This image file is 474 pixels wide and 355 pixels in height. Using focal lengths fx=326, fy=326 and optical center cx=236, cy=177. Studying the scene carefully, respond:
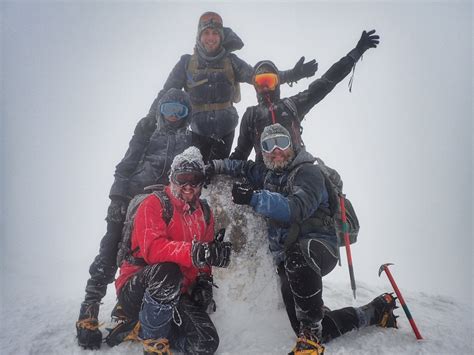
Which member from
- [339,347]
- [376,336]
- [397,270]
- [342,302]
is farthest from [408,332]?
[397,270]

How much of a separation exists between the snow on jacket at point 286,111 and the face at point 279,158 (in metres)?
0.90

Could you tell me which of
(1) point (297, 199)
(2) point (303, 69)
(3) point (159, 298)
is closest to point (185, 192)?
(3) point (159, 298)

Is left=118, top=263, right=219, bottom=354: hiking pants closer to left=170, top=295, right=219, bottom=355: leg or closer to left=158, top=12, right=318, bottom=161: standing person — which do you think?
left=170, top=295, right=219, bottom=355: leg

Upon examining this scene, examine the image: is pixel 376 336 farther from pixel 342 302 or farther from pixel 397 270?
pixel 397 270

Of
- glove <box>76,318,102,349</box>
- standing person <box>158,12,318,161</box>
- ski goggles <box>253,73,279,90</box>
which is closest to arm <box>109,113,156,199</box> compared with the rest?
standing person <box>158,12,318,161</box>

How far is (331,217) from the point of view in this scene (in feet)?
12.9

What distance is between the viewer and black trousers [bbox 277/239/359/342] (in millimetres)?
3418

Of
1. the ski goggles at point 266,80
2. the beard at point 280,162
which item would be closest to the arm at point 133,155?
the beard at point 280,162

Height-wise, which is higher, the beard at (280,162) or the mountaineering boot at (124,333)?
the beard at (280,162)

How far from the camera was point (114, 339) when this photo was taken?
3676 mm

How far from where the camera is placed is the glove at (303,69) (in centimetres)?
600

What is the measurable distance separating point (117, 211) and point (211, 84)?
2799 millimetres

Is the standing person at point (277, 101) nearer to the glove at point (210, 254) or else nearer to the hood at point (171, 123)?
the hood at point (171, 123)

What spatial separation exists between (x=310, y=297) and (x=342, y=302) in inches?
105
